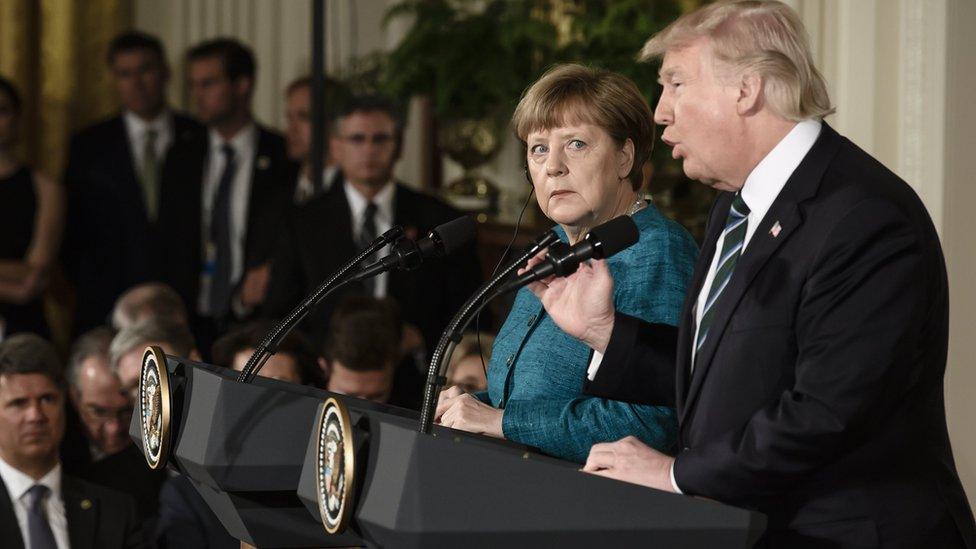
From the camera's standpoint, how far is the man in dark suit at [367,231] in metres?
5.54

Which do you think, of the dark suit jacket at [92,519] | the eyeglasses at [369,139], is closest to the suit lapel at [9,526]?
the dark suit jacket at [92,519]

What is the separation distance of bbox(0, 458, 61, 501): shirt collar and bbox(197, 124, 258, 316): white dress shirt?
7.31 feet

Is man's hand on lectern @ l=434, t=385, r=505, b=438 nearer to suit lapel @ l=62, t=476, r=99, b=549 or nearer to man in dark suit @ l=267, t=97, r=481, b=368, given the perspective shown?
A: suit lapel @ l=62, t=476, r=99, b=549

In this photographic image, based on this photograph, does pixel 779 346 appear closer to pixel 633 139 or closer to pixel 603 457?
pixel 603 457

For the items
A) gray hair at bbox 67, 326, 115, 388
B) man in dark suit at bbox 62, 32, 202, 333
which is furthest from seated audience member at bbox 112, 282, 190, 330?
man in dark suit at bbox 62, 32, 202, 333

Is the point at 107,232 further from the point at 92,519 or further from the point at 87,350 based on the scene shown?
the point at 92,519

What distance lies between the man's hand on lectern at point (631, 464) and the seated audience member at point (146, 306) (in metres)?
3.57

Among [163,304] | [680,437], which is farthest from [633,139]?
[163,304]

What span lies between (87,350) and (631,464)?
3432 millimetres

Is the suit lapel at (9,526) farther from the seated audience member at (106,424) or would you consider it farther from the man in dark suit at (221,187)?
the man in dark suit at (221,187)

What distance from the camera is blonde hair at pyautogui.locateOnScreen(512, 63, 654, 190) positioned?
279 cm

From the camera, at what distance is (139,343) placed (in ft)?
16.3

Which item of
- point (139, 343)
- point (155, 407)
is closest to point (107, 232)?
point (139, 343)

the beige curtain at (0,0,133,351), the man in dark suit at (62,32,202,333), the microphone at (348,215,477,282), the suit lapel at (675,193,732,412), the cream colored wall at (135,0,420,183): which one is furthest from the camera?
the cream colored wall at (135,0,420,183)
